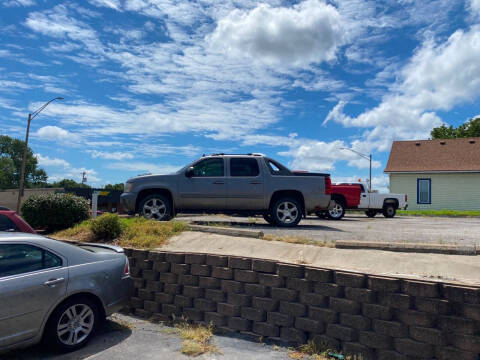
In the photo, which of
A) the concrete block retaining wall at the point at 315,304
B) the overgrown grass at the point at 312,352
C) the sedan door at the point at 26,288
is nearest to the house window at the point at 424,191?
the concrete block retaining wall at the point at 315,304

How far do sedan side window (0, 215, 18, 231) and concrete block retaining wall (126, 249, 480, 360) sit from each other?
2152mm

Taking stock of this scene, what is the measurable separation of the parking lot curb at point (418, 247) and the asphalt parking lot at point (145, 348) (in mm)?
2021

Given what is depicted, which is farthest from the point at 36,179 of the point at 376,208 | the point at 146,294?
the point at 146,294

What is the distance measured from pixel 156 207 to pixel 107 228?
2.15 meters

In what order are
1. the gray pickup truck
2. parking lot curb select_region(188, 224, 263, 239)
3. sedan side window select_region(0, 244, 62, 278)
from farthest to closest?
the gray pickup truck
parking lot curb select_region(188, 224, 263, 239)
sedan side window select_region(0, 244, 62, 278)

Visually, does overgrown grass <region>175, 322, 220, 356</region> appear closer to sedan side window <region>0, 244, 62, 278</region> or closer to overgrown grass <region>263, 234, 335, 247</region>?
sedan side window <region>0, 244, 62, 278</region>

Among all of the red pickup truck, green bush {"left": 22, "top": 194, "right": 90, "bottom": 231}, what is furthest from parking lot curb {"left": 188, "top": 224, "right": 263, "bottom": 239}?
the red pickup truck

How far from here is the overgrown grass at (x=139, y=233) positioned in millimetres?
7418

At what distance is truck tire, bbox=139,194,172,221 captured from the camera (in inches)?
393

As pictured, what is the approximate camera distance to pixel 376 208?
18953 mm

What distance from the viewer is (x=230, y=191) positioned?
33.9 feet

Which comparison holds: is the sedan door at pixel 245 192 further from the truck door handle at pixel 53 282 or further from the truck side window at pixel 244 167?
the truck door handle at pixel 53 282

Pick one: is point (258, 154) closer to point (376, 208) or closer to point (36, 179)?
point (376, 208)

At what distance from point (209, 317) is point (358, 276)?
2.32m
